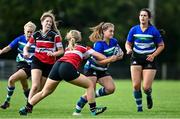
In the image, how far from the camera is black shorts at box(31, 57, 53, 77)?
16.0m

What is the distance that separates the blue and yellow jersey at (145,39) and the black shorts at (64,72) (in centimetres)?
249

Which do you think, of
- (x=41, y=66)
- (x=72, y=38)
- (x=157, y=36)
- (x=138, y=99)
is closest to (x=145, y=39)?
(x=157, y=36)

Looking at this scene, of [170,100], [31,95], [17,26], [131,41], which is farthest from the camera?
[17,26]

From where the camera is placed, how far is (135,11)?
57938 mm

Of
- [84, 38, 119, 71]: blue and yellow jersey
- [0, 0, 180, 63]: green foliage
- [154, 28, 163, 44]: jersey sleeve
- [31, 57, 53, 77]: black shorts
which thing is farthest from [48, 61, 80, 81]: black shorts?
[0, 0, 180, 63]: green foliage

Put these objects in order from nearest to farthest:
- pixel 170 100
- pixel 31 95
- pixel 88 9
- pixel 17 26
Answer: pixel 31 95, pixel 170 100, pixel 17 26, pixel 88 9

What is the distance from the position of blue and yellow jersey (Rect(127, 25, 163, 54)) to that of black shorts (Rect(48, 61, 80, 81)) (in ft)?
8.18

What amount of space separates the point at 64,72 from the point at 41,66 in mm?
1373

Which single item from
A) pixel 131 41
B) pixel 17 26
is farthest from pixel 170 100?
pixel 17 26

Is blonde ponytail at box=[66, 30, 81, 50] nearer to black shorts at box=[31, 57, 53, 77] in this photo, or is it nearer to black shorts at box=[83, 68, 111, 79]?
black shorts at box=[31, 57, 53, 77]

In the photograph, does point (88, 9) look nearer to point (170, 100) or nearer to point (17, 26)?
point (17, 26)

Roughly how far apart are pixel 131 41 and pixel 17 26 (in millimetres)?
36180

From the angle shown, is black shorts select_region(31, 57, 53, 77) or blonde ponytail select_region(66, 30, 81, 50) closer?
blonde ponytail select_region(66, 30, 81, 50)

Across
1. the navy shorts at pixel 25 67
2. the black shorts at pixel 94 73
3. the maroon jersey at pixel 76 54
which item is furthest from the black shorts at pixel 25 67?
the maroon jersey at pixel 76 54
